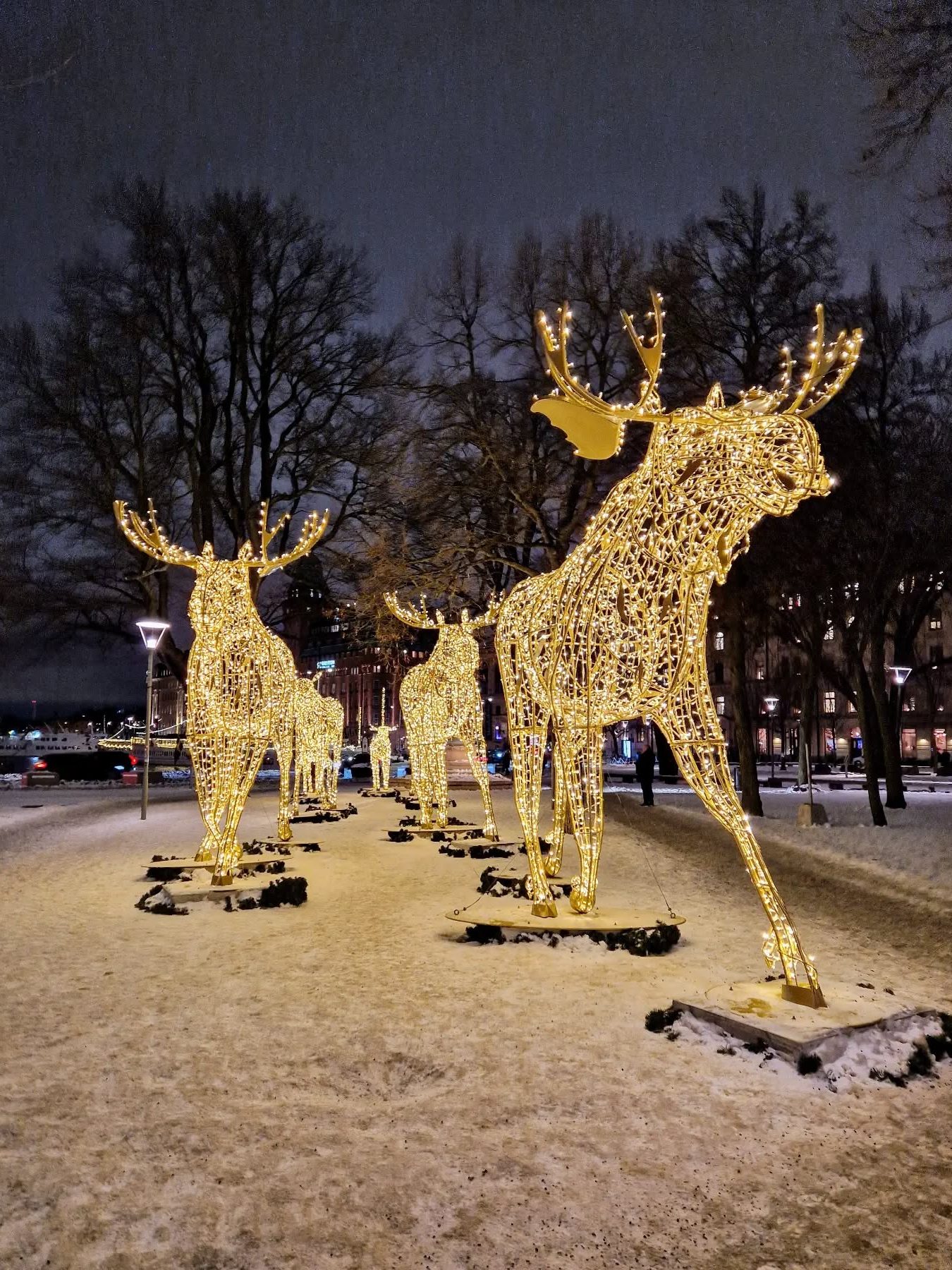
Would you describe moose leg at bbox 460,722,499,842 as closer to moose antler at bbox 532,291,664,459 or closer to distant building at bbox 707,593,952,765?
moose antler at bbox 532,291,664,459

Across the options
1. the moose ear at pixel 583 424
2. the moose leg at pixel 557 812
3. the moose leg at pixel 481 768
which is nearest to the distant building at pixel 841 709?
the moose leg at pixel 481 768

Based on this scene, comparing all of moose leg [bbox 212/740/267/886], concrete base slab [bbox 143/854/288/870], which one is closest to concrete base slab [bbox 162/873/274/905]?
moose leg [bbox 212/740/267/886]

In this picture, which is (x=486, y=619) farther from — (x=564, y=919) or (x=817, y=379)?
(x=817, y=379)

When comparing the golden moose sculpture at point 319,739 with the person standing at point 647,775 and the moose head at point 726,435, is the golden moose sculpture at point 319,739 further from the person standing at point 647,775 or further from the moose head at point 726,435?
the moose head at point 726,435

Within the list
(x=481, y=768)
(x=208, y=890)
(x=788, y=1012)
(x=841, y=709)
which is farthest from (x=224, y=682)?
(x=841, y=709)

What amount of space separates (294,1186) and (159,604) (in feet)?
73.1

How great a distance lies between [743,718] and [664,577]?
13.5 meters

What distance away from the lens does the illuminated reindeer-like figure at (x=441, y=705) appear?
15.2 metres

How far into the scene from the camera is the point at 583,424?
6.93 m

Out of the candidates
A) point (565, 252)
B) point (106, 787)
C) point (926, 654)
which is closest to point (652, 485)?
point (565, 252)

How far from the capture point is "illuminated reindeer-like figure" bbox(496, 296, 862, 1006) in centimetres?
566

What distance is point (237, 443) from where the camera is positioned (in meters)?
24.5

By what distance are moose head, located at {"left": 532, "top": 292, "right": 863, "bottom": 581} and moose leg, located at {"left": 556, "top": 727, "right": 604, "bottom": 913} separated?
1980mm

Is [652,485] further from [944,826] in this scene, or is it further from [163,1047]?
[944,826]
